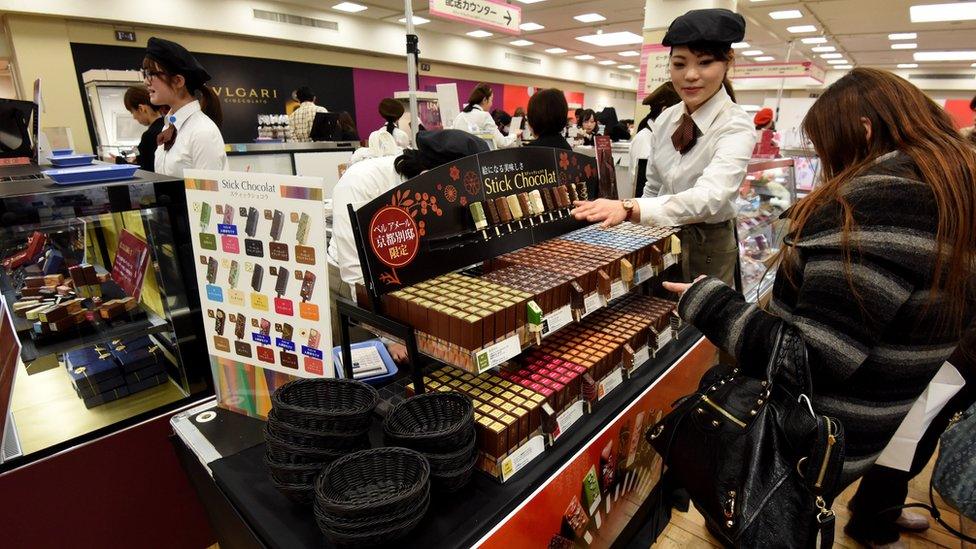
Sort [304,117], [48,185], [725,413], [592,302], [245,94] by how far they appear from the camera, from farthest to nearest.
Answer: [245,94]
[304,117]
[592,302]
[48,185]
[725,413]

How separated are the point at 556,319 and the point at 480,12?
4160 mm

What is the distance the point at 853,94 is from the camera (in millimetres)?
1174

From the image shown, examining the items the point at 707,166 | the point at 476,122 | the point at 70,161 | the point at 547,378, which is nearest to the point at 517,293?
the point at 547,378

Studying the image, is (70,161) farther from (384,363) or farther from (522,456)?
(522,456)

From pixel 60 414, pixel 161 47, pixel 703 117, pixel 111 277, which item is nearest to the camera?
pixel 60 414

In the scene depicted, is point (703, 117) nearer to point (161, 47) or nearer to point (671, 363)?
point (671, 363)

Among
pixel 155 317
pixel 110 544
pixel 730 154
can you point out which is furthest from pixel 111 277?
pixel 730 154

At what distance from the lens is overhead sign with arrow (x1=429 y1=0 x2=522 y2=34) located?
407 cm

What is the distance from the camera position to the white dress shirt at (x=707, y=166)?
1.90 metres

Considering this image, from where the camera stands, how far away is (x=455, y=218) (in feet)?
5.14

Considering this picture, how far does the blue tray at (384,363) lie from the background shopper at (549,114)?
2075 millimetres

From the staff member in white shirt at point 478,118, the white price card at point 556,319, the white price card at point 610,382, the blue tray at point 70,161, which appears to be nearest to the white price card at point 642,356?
the white price card at point 610,382

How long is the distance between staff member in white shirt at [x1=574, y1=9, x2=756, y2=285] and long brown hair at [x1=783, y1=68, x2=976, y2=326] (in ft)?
2.09

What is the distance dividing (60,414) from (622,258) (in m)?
2.03
